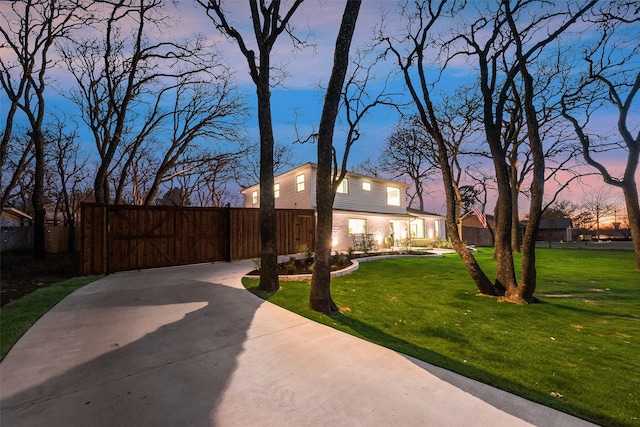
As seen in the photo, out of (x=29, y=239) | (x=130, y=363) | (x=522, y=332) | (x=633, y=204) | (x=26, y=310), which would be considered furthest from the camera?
(x=29, y=239)

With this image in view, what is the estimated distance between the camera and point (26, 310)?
454cm

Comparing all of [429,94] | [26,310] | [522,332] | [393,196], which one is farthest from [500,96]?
[393,196]

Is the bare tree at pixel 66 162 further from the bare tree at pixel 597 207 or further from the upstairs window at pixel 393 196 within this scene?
the bare tree at pixel 597 207

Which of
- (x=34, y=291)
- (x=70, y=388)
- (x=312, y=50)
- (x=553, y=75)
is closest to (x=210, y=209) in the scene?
(x=34, y=291)

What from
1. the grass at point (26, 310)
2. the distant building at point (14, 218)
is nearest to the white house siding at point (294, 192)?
the grass at point (26, 310)

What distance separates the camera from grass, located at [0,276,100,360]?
347cm

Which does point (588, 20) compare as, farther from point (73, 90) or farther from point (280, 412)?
point (73, 90)

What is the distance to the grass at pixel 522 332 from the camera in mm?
2568

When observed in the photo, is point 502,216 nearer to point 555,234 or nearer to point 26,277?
point 26,277

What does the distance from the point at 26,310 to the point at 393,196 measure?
21.0 meters

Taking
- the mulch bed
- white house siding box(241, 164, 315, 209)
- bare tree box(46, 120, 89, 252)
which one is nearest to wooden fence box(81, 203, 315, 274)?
the mulch bed

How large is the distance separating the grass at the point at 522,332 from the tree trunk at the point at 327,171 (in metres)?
0.39

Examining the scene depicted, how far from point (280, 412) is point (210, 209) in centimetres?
1007

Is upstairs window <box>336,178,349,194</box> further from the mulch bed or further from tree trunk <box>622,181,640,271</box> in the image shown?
the mulch bed
